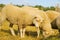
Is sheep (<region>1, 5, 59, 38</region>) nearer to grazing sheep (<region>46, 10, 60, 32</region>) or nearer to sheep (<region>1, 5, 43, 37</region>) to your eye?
sheep (<region>1, 5, 43, 37</region>)

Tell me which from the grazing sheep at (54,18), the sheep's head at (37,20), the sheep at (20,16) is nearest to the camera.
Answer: the grazing sheep at (54,18)

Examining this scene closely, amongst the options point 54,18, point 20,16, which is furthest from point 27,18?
point 54,18

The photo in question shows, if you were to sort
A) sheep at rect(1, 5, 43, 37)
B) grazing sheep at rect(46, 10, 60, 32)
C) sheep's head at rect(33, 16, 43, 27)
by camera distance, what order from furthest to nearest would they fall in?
sheep at rect(1, 5, 43, 37), sheep's head at rect(33, 16, 43, 27), grazing sheep at rect(46, 10, 60, 32)

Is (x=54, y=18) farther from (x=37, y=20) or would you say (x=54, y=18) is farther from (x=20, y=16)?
(x=20, y=16)

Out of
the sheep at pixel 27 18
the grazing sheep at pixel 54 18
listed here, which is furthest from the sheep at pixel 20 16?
the grazing sheep at pixel 54 18

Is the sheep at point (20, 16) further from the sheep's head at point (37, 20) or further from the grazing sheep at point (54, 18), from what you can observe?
the grazing sheep at point (54, 18)

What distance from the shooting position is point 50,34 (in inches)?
490

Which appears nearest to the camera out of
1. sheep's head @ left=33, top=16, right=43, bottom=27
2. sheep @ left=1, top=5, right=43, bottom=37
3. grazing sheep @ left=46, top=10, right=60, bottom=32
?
grazing sheep @ left=46, top=10, right=60, bottom=32

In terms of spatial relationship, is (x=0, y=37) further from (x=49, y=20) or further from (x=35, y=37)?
(x=49, y=20)

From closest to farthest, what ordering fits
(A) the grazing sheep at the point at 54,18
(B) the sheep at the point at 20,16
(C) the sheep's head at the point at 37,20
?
1. (A) the grazing sheep at the point at 54,18
2. (C) the sheep's head at the point at 37,20
3. (B) the sheep at the point at 20,16

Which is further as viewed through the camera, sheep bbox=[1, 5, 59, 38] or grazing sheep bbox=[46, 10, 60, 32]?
sheep bbox=[1, 5, 59, 38]

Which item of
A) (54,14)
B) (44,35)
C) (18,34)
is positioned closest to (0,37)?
(18,34)

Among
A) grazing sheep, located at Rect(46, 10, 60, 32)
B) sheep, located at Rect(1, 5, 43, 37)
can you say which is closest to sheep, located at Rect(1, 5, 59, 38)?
sheep, located at Rect(1, 5, 43, 37)

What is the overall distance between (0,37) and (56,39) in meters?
2.92
